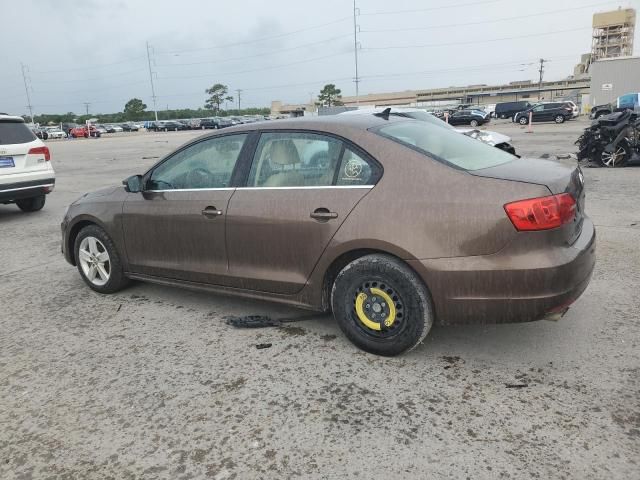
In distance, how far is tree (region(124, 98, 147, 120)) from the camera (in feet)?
363

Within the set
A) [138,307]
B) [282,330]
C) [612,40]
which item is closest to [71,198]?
[138,307]

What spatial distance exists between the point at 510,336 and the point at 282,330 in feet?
5.51

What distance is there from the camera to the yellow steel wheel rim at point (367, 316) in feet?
11.0

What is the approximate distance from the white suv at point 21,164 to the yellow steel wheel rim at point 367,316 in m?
7.44

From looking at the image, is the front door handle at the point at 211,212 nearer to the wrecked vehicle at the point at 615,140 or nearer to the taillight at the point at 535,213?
the taillight at the point at 535,213

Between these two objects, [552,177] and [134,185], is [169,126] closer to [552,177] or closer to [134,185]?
[134,185]

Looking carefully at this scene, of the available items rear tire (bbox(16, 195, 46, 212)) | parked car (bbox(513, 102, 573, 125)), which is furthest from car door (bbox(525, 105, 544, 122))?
rear tire (bbox(16, 195, 46, 212))

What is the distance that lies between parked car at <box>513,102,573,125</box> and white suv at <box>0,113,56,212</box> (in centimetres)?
3583

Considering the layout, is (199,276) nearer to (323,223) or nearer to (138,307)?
(138,307)

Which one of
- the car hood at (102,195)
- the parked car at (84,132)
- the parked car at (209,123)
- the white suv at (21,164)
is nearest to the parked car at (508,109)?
the parked car at (209,123)

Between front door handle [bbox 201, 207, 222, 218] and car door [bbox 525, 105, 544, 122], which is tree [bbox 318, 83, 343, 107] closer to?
car door [bbox 525, 105, 544, 122]

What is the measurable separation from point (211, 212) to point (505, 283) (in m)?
2.20

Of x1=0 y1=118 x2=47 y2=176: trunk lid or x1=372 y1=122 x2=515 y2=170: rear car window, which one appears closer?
x1=372 y1=122 x2=515 y2=170: rear car window

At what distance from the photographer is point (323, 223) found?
3.48 m
